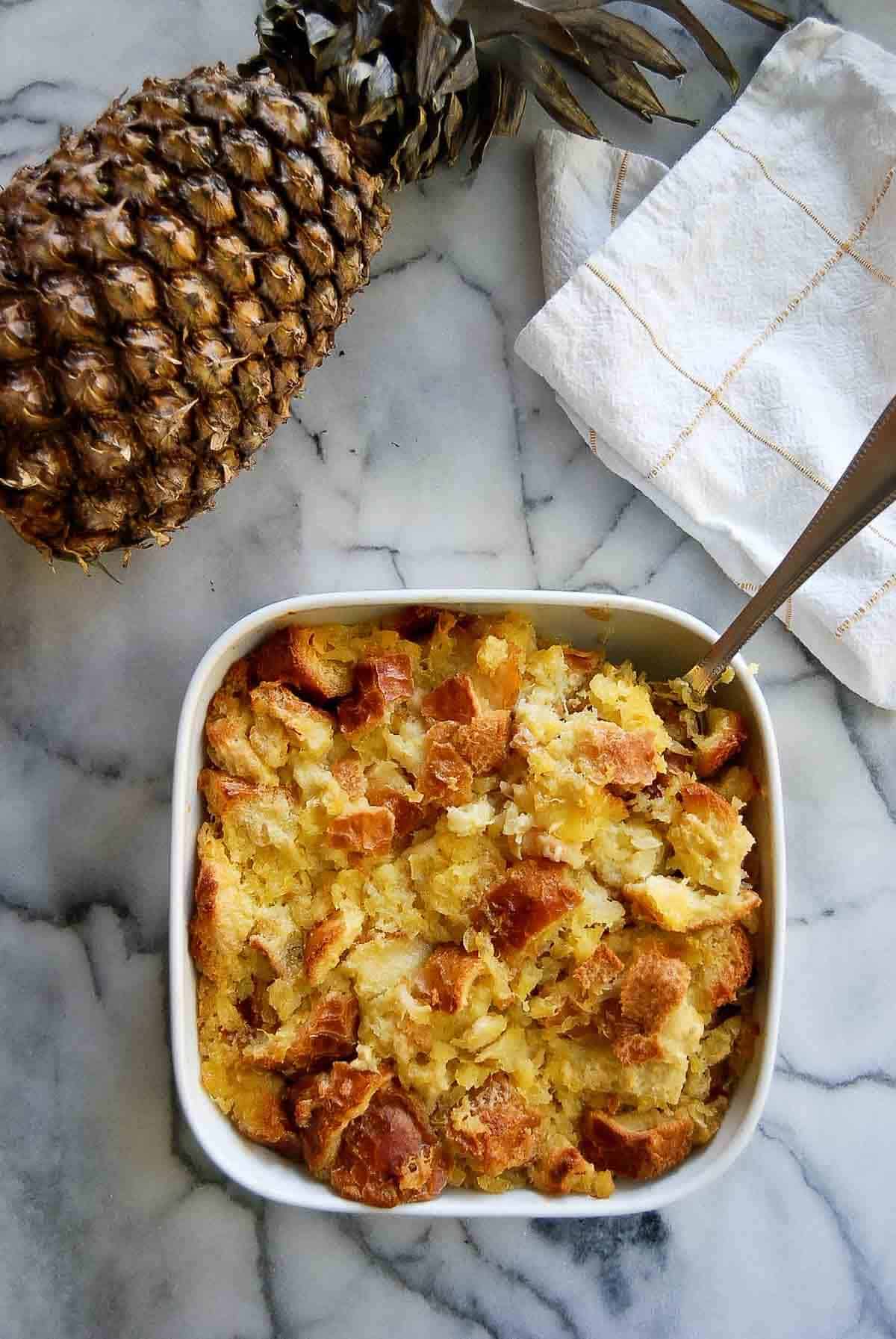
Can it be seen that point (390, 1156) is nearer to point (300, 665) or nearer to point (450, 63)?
point (300, 665)

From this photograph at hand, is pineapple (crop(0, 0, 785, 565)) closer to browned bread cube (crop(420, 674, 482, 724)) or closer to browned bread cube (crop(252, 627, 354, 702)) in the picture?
browned bread cube (crop(252, 627, 354, 702))

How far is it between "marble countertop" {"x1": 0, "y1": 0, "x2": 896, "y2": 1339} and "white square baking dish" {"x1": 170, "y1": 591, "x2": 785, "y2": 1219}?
8.9 inches

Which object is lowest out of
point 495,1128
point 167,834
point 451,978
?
point 167,834

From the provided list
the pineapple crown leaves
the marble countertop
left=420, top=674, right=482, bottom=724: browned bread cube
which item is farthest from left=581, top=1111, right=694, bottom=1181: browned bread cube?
the pineapple crown leaves

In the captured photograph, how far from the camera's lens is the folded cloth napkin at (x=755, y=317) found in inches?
70.1

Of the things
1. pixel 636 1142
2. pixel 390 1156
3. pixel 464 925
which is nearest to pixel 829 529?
pixel 464 925

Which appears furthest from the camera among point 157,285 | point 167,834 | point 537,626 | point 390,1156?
point 167,834

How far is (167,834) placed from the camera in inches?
70.2

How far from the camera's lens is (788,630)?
186cm

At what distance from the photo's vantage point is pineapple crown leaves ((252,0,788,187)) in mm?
1476

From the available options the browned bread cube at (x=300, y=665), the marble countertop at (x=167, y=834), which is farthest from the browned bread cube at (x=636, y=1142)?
the browned bread cube at (x=300, y=665)

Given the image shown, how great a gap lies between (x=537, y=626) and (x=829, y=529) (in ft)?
1.44

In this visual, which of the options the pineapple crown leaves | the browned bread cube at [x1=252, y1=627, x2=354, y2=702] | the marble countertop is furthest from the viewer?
the marble countertop

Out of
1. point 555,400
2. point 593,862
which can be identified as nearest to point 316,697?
point 593,862
